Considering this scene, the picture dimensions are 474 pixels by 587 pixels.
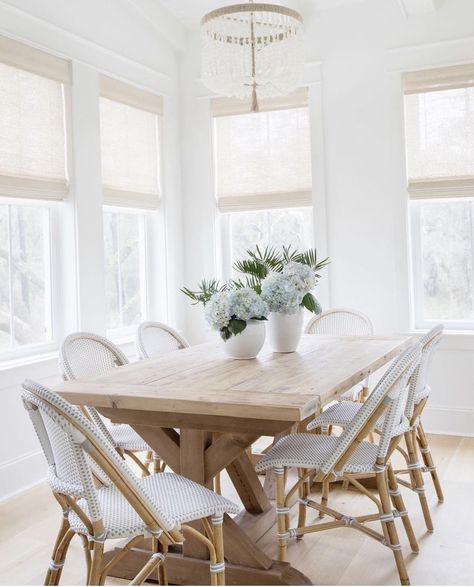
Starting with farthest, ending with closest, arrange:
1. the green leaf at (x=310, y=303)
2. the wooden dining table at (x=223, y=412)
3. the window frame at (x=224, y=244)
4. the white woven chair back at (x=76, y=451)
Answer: the window frame at (x=224, y=244), the green leaf at (x=310, y=303), the wooden dining table at (x=223, y=412), the white woven chair back at (x=76, y=451)

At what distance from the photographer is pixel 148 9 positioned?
4.70 metres

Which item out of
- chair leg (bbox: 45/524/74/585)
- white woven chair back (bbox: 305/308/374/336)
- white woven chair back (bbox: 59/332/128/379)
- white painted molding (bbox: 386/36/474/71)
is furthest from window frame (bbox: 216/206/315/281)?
chair leg (bbox: 45/524/74/585)

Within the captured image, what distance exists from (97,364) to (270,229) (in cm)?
234

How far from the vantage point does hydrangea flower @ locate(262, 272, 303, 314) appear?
3102mm

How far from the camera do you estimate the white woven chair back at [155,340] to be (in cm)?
363

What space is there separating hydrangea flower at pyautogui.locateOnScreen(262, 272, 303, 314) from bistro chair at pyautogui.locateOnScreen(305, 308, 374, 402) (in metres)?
1.11

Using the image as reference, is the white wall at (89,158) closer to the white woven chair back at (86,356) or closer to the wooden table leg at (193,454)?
the white woven chair back at (86,356)

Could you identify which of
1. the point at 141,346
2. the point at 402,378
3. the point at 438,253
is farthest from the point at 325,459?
the point at 438,253

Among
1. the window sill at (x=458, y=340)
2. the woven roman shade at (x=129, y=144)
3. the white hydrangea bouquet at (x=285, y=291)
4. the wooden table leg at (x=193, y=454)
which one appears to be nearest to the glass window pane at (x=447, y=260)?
the window sill at (x=458, y=340)

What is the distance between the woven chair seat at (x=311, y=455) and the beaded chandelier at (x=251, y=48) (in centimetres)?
168

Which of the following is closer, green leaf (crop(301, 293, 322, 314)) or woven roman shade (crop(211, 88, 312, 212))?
green leaf (crop(301, 293, 322, 314))

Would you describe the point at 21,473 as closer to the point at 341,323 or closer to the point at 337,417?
the point at 337,417

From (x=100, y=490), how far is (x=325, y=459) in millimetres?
847

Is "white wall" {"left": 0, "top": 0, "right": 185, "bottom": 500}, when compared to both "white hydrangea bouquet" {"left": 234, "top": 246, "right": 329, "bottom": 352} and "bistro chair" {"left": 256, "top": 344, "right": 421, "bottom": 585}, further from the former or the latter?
"bistro chair" {"left": 256, "top": 344, "right": 421, "bottom": 585}
